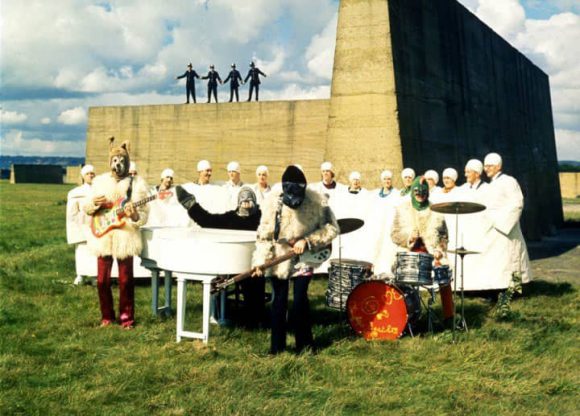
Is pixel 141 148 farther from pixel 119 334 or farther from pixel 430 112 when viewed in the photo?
pixel 119 334

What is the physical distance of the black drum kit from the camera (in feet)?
23.7

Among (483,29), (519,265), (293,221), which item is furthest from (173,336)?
(483,29)

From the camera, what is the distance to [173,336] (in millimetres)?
7895

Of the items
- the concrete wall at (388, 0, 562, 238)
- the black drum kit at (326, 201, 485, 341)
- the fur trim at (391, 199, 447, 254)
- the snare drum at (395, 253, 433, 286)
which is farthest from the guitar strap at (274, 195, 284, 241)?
the concrete wall at (388, 0, 562, 238)

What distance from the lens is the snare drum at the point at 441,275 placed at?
7.61 meters

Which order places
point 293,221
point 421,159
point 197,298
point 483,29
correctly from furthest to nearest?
1. point 483,29
2. point 421,159
3. point 197,298
4. point 293,221

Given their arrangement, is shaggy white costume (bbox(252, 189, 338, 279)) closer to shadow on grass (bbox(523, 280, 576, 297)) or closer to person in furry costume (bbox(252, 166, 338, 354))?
person in furry costume (bbox(252, 166, 338, 354))

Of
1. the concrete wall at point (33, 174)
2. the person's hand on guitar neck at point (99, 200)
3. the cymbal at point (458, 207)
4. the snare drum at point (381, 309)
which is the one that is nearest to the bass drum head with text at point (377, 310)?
the snare drum at point (381, 309)

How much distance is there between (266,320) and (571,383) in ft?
11.6

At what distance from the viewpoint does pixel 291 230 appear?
22.5ft

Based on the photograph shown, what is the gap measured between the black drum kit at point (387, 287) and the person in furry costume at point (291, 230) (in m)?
0.64

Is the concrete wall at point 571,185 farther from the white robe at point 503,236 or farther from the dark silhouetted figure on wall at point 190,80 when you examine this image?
the white robe at point 503,236

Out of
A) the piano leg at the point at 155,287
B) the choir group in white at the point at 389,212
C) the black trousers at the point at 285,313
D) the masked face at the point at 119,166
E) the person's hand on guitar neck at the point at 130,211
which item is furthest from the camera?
the choir group in white at the point at 389,212

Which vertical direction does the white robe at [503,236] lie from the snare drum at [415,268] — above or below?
above
